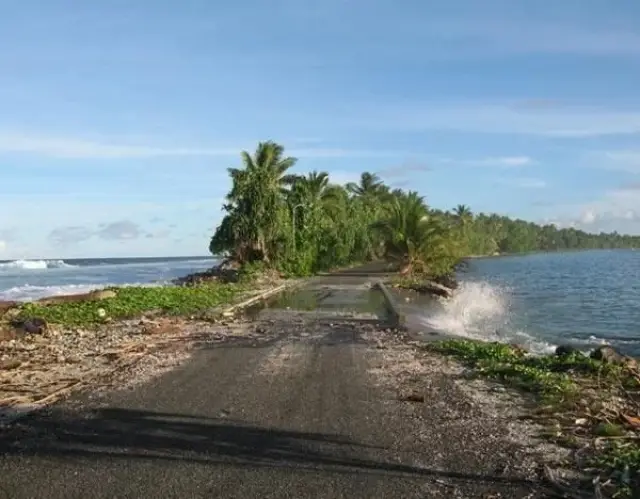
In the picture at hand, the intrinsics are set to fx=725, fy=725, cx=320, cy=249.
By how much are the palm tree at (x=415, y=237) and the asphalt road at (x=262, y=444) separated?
117 feet

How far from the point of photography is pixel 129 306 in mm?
22484

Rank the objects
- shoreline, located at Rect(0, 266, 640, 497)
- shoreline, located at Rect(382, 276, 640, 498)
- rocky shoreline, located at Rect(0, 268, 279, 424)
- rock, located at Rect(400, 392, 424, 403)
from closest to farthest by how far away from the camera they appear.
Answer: shoreline, located at Rect(382, 276, 640, 498), shoreline, located at Rect(0, 266, 640, 497), rock, located at Rect(400, 392, 424, 403), rocky shoreline, located at Rect(0, 268, 279, 424)

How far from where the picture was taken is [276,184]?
1789 inches

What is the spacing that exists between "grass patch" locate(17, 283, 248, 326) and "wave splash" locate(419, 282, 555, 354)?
24.9 ft

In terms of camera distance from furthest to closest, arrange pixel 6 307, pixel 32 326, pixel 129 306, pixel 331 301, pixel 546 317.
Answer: pixel 546 317 → pixel 331 301 → pixel 129 306 → pixel 6 307 → pixel 32 326

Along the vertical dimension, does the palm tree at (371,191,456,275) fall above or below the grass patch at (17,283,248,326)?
above

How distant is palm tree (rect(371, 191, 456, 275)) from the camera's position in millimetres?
46531

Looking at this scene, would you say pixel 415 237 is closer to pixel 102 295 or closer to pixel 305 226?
pixel 305 226

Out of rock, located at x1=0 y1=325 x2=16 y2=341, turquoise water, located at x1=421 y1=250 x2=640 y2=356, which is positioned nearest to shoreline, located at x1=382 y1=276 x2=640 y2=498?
turquoise water, located at x1=421 y1=250 x2=640 y2=356

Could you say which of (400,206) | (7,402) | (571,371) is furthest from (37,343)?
(400,206)

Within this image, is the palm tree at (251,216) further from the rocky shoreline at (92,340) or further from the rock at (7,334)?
the rock at (7,334)

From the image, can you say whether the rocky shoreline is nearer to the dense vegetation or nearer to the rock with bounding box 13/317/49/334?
the rock with bounding box 13/317/49/334

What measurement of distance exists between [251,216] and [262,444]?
119 feet

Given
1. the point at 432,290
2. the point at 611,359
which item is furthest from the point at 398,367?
the point at 432,290
